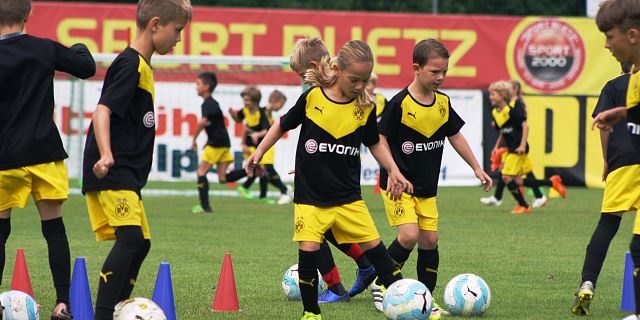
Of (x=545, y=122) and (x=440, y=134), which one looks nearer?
(x=440, y=134)

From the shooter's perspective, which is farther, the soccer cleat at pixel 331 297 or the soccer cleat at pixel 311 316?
the soccer cleat at pixel 331 297

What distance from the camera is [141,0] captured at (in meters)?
5.82

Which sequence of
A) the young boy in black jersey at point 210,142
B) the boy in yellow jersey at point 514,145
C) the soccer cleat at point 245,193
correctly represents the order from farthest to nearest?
1. the soccer cleat at point 245,193
2. the boy in yellow jersey at point 514,145
3. the young boy in black jersey at point 210,142

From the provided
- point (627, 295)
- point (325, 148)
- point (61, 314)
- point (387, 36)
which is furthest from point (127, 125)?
point (387, 36)

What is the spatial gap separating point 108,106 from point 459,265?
15.6 feet

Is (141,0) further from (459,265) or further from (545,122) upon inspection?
(545,122)

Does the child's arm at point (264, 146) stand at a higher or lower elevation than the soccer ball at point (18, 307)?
higher

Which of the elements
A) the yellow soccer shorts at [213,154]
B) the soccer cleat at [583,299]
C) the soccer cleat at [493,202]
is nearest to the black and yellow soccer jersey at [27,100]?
the soccer cleat at [583,299]

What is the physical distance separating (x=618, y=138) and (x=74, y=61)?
351 cm

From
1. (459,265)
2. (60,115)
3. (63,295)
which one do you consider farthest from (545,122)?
(63,295)

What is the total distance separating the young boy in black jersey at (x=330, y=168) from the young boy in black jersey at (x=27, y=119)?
116cm

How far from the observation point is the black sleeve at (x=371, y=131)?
6715mm

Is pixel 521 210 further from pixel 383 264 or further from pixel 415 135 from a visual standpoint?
pixel 383 264

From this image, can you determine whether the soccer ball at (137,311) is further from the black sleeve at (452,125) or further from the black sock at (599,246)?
the black sock at (599,246)
